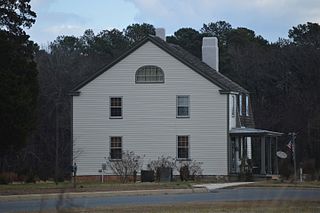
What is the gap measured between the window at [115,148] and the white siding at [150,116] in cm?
34

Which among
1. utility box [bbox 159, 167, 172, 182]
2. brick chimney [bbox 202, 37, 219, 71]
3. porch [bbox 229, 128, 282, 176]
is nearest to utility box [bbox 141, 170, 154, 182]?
utility box [bbox 159, 167, 172, 182]

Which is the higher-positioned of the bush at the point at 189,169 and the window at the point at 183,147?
the window at the point at 183,147

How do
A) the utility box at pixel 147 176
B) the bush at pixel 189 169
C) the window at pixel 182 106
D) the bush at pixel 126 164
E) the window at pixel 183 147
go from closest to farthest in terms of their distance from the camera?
the utility box at pixel 147 176 < the bush at pixel 189 169 < the bush at pixel 126 164 < the window at pixel 183 147 < the window at pixel 182 106

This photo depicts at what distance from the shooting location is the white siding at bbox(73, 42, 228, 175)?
50219mm

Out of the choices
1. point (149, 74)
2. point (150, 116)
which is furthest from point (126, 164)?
point (149, 74)

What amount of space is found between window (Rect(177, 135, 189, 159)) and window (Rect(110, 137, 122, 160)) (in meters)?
4.07

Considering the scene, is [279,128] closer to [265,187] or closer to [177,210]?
[265,187]

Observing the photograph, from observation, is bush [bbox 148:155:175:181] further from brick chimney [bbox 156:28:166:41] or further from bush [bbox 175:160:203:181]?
brick chimney [bbox 156:28:166:41]

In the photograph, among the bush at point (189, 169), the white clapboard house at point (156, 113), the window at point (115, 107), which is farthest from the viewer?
the window at point (115, 107)

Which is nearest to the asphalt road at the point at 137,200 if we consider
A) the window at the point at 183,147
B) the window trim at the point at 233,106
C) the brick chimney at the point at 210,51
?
the window at the point at 183,147

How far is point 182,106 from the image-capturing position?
1997 inches

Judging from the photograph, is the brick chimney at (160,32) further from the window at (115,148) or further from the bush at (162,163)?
the bush at (162,163)

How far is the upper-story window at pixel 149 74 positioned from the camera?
51.1m

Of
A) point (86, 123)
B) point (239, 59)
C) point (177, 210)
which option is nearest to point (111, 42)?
point (239, 59)
